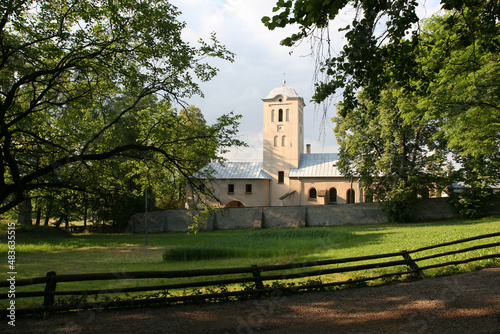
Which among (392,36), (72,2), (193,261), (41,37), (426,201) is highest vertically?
(72,2)

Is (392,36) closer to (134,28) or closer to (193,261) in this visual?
(134,28)

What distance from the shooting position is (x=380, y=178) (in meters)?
32.1

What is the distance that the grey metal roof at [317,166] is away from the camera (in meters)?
43.2

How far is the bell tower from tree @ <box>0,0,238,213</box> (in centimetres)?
3371

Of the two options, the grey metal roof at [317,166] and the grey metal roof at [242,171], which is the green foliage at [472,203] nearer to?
the grey metal roof at [317,166]

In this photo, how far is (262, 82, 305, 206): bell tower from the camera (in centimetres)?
4572

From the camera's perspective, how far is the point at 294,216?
35750mm

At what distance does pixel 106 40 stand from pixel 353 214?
27.5 metres

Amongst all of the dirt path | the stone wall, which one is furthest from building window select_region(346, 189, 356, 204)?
the dirt path

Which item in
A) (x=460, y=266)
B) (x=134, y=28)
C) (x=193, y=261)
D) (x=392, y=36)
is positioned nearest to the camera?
(x=392, y=36)

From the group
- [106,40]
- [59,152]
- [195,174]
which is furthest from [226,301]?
[106,40]

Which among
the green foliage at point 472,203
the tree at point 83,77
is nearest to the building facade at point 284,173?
the green foliage at point 472,203

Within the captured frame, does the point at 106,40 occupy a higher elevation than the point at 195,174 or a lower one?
higher

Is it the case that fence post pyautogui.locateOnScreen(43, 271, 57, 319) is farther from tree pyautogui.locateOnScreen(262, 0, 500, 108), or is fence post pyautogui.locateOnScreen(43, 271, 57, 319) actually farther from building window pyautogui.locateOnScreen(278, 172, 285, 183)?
building window pyautogui.locateOnScreen(278, 172, 285, 183)
